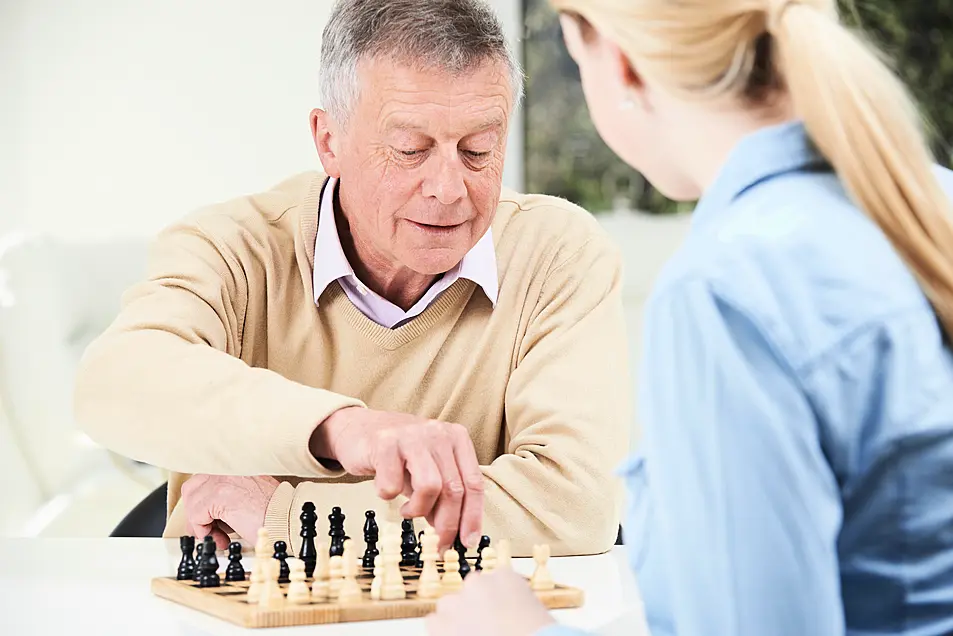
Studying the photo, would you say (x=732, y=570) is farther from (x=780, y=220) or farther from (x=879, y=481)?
(x=780, y=220)

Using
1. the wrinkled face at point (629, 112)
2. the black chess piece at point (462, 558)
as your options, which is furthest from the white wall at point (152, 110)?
the wrinkled face at point (629, 112)

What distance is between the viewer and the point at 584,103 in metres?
3.29

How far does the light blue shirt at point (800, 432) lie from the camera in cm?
68

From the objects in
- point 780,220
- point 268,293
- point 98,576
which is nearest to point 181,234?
point 268,293

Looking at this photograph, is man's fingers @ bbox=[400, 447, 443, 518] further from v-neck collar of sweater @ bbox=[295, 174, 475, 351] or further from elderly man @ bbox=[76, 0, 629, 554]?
v-neck collar of sweater @ bbox=[295, 174, 475, 351]

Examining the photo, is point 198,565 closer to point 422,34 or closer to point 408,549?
point 408,549

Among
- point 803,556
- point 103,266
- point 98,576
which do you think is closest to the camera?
point 803,556

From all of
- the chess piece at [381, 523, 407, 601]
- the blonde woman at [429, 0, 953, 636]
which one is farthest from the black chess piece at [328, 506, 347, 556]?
the blonde woman at [429, 0, 953, 636]

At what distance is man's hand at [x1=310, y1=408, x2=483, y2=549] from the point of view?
120cm

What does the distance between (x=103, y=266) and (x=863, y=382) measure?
2551mm

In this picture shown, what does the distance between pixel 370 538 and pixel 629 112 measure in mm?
742

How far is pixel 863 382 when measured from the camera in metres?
0.70

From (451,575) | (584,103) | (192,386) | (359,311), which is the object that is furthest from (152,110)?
(451,575)

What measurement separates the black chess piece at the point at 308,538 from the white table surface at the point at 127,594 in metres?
0.09
